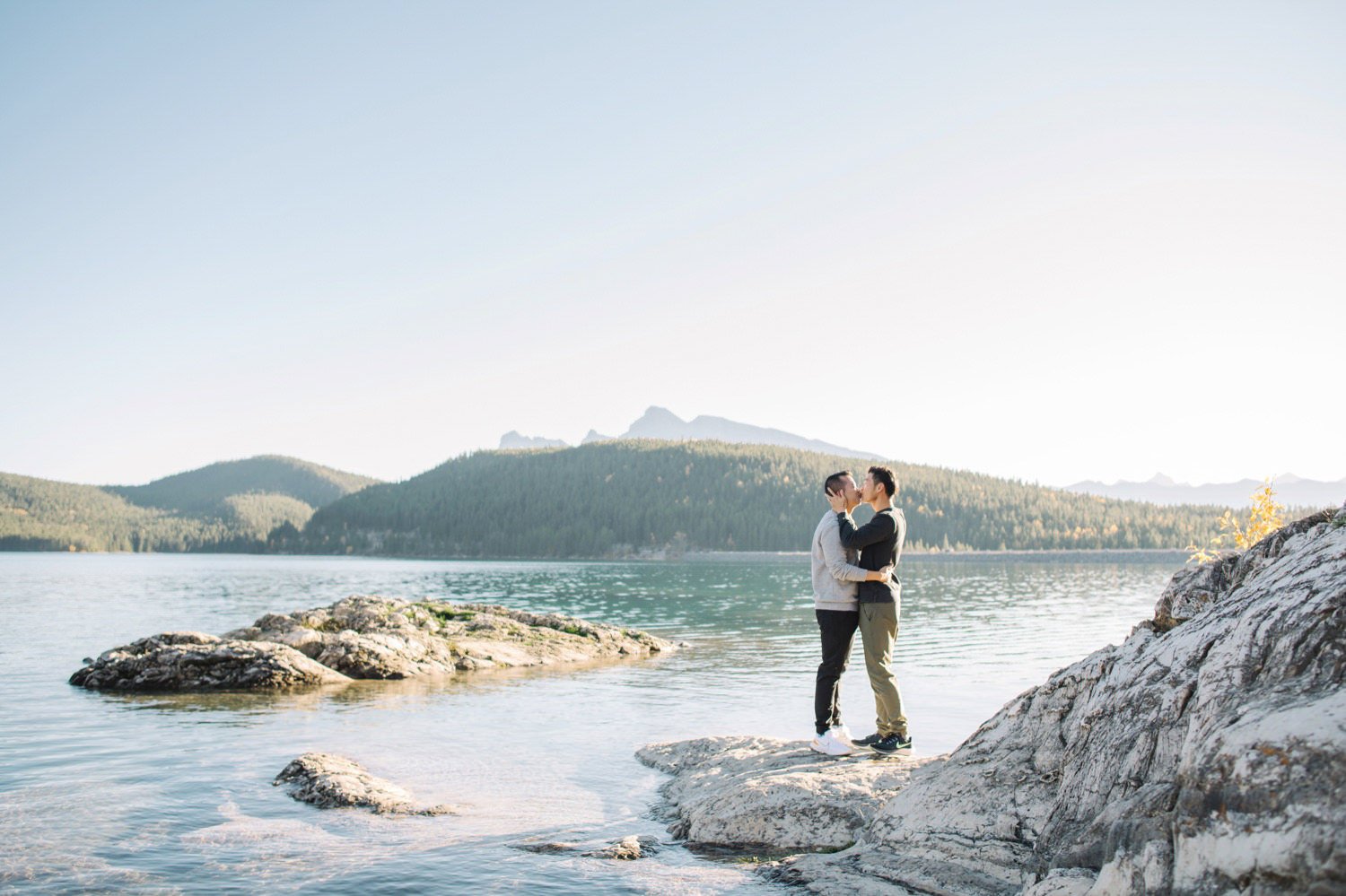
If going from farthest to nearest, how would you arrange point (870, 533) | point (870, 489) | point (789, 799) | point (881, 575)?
point (870, 489)
point (881, 575)
point (870, 533)
point (789, 799)

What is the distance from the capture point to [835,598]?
401 inches

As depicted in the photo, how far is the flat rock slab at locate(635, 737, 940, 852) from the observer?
8.89 meters

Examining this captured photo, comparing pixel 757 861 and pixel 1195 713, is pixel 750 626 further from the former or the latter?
pixel 1195 713

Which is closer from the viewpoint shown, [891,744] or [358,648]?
[891,744]

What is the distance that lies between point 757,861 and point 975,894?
7.24ft

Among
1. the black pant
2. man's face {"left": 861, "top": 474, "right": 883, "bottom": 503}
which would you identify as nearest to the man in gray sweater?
the black pant

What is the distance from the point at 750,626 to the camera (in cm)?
3897

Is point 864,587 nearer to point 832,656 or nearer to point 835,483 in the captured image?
point 832,656

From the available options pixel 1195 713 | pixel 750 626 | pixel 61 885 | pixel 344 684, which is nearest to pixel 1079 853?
pixel 1195 713

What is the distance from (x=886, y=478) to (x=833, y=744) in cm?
310

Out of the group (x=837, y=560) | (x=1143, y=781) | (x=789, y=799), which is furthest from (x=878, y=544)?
(x=1143, y=781)

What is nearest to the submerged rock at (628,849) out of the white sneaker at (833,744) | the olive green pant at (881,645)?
the white sneaker at (833,744)

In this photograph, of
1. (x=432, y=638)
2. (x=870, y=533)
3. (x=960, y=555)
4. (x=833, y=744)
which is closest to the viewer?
(x=870, y=533)

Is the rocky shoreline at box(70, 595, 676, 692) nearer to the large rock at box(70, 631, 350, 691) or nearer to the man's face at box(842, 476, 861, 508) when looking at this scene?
the large rock at box(70, 631, 350, 691)
